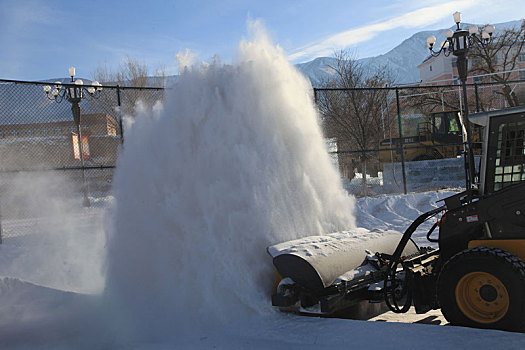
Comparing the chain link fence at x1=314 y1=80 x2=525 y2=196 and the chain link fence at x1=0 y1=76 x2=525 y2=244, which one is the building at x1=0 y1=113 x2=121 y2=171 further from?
the chain link fence at x1=314 y1=80 x2=525 y2=196

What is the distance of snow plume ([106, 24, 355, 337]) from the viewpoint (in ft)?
17.1

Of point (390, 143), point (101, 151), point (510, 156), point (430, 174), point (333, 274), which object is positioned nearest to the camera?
point (510, 156)

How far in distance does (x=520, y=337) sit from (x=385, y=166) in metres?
12.7

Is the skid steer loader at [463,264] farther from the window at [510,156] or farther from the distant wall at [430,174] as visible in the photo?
the distant wall at [430,174]

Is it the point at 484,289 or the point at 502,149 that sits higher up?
the point at 502,149

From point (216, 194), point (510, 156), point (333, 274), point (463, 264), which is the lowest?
point (333, 274)

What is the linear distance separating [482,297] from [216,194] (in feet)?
9.90

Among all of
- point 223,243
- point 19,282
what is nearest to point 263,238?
point 223,243

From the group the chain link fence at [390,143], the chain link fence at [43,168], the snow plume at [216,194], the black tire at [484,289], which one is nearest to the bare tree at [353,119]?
the chain link fence at [390,143]

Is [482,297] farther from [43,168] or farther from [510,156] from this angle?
[43,168]

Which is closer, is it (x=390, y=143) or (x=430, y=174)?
(x=430, y=174)

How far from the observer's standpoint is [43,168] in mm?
9617

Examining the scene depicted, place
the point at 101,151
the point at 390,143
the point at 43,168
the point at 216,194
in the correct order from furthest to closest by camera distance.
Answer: the point at 390,143 < the point at 101,151 < the point at 43,168 < the point at 216,194

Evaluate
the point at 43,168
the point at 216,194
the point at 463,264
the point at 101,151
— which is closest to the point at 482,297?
the point at 463,264
